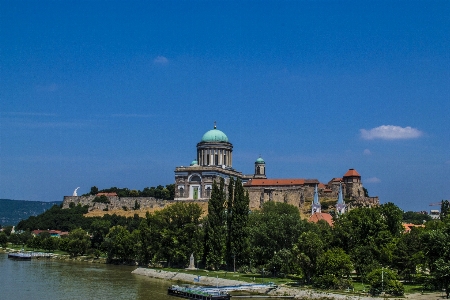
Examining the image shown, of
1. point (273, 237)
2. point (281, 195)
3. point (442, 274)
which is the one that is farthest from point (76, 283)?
point (281, 195)

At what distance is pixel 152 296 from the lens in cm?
4031

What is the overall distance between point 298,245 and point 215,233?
35.3 feet

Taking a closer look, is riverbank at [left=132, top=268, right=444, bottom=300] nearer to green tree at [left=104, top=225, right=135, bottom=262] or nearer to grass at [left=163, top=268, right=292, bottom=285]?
grass at [left=163, top=268, right=292, bottom=285]

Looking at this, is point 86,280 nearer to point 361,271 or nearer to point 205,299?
point 205,299

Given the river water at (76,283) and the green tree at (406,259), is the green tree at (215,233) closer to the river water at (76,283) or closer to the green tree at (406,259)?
the river water at (76,283)

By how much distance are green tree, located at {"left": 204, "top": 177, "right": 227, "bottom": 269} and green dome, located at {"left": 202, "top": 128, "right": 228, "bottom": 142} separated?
2152 inches

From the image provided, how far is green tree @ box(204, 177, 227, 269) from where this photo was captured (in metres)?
50.2

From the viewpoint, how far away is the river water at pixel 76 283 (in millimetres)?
40469

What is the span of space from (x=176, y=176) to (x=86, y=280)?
2121 inches

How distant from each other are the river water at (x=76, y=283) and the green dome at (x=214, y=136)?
4708 centimetres

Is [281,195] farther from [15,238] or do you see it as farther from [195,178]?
[15,238]


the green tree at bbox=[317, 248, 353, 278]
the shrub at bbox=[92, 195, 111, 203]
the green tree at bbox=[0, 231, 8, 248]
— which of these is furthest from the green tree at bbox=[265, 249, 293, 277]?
the shrub at bbox=[92, 195, 111, 203]

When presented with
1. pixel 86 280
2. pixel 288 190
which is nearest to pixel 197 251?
pixel 86 280

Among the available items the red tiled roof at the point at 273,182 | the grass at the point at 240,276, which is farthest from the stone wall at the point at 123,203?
the grass at the point at 240,276
